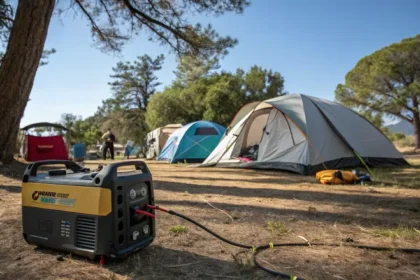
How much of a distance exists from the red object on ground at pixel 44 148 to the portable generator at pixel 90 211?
6.31 metres

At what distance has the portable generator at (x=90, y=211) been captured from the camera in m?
1.76

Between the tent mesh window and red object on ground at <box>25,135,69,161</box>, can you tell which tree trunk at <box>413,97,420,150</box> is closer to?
the tent mesh window

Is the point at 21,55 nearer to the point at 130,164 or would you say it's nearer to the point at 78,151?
the point at 78,151

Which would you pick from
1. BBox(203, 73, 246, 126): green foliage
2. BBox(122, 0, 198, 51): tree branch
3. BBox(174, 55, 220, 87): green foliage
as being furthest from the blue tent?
BBox(174, 55, 220, 87): green foliage

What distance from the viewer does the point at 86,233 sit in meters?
1.84

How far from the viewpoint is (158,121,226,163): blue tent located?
11.7 meters

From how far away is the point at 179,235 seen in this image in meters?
2.51

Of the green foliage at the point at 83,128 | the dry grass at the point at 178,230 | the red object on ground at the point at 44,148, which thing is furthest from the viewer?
the green foliage at the point at 83,128

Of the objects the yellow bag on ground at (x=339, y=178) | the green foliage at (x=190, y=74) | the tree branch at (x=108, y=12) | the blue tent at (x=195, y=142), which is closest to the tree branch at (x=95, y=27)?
the tree branch at (x=108, y=12)

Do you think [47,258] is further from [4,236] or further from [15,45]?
[15,45]

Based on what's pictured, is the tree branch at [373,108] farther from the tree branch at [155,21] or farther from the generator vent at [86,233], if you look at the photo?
the generator vent at [86,233]

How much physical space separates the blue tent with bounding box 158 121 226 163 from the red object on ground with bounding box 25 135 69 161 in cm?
451

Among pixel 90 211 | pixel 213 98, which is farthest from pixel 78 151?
pixel 213 98

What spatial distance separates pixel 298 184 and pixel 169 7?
19.0 feet
